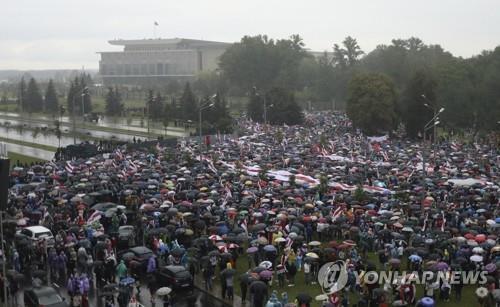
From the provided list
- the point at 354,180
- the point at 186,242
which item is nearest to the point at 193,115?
the point at 354,180

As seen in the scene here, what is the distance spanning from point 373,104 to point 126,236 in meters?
43.0

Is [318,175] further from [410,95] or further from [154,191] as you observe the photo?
[410,95]

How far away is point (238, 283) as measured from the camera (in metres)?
19.9

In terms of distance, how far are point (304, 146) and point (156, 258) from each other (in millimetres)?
28332

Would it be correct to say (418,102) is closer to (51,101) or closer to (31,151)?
(31,151)

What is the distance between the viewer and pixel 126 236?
22953 mm

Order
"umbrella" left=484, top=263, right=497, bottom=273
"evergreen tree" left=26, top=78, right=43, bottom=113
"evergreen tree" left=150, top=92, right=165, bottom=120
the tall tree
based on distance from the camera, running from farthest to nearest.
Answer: "evergreen tree" left=26, top=78, right=43, bottom=113 → the tall tree → "evergreen tree" left=150, top=92, right=165, bottom=120 → "umbrella" left=484, top=263, right=497, bottom=273

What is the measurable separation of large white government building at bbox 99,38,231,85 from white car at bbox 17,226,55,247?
142m

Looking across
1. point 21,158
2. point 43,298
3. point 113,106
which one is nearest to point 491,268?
point 43,298

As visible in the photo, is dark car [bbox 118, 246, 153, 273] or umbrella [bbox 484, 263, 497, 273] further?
dark car [bbox 118, 246, 153, 273]

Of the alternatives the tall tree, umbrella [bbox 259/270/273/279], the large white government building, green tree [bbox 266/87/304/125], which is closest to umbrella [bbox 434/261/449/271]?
umbrella [bbox 259/270/273/279]

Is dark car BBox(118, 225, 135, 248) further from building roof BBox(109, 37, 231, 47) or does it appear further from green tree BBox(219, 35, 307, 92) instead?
building roof BBox(109, 37, 231, 47)

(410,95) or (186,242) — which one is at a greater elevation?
(410,95)

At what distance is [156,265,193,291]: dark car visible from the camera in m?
18.2
